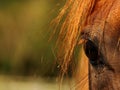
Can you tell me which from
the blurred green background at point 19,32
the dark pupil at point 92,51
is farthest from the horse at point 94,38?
the blurred green background at point 19,32

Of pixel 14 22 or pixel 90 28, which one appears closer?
pixel 90 28

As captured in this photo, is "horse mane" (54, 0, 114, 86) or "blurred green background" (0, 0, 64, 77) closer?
"horse mane" (54, 0, 114, 86)

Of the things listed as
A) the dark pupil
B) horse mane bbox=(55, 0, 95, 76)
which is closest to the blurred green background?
horse mane bbox=(55, 0, 95, 76)

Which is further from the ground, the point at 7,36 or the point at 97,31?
the point at 97,31

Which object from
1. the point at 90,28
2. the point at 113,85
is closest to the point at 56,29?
the point at 90,28

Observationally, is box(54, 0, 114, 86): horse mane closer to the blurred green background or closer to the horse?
the horse

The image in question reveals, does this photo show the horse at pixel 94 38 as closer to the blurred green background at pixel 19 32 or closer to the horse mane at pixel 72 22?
the horse mane at pixel 72 22

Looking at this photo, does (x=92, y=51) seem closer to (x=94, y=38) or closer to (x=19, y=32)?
(x=94, y=38)

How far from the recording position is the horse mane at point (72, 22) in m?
1.57

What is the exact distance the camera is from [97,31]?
58.5 inches

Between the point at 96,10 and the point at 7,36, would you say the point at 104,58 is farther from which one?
the point at 7,36

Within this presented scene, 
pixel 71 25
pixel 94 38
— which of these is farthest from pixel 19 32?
pixel 94 38

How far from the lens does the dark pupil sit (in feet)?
4.96

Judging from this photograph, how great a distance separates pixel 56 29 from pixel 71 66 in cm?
14
